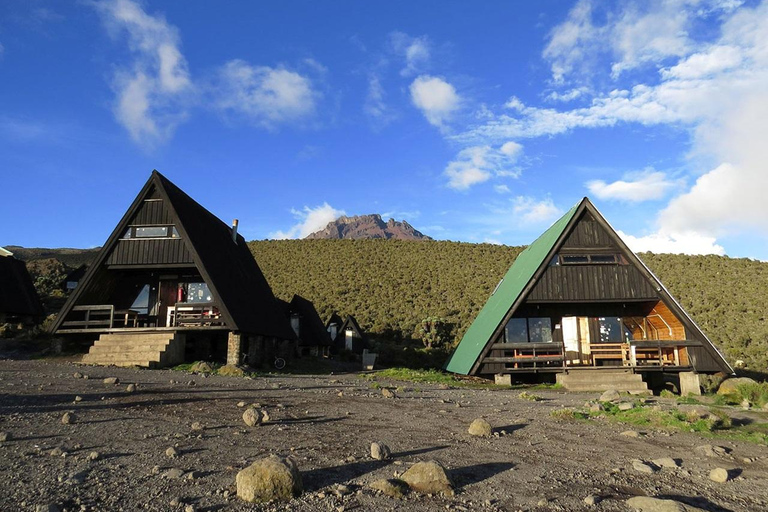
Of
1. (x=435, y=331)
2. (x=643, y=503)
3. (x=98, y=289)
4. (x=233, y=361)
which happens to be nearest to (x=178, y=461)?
(x=643, y=503)

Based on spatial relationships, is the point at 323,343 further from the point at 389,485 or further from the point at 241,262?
the point at 389,485

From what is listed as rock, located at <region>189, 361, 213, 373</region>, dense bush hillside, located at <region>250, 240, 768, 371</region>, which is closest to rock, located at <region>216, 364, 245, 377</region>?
rock, located at <region>189, 361, 213, 373</region>

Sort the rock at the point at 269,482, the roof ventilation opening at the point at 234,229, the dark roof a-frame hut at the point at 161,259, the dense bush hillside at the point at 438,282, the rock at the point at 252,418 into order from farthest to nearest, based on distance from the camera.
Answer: the dense bush hillside at the point at 438,282 → the roof ventilation opening at the point at 234,229 → the dark roof a-frame hut at the point at 161,259 → the rock at the point at 252,418 → the rock at the point at 269,482

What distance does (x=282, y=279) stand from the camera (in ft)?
209

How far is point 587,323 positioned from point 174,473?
19720mm

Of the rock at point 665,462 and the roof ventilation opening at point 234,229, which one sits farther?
the roof ventilation opening at point 234,229

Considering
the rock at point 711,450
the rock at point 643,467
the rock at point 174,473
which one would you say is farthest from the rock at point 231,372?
the rock at point 711,450

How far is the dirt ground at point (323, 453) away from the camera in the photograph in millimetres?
4977

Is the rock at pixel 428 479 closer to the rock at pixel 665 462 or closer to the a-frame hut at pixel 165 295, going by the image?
the rock at pixel 665 462

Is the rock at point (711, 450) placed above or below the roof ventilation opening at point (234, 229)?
below

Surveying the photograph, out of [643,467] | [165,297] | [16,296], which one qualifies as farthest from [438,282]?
[643,467]

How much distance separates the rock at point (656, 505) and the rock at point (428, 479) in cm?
195

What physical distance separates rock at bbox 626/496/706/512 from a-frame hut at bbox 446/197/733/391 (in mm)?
14078

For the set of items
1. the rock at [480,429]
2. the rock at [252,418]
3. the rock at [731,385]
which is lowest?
the rock at [731,385]
